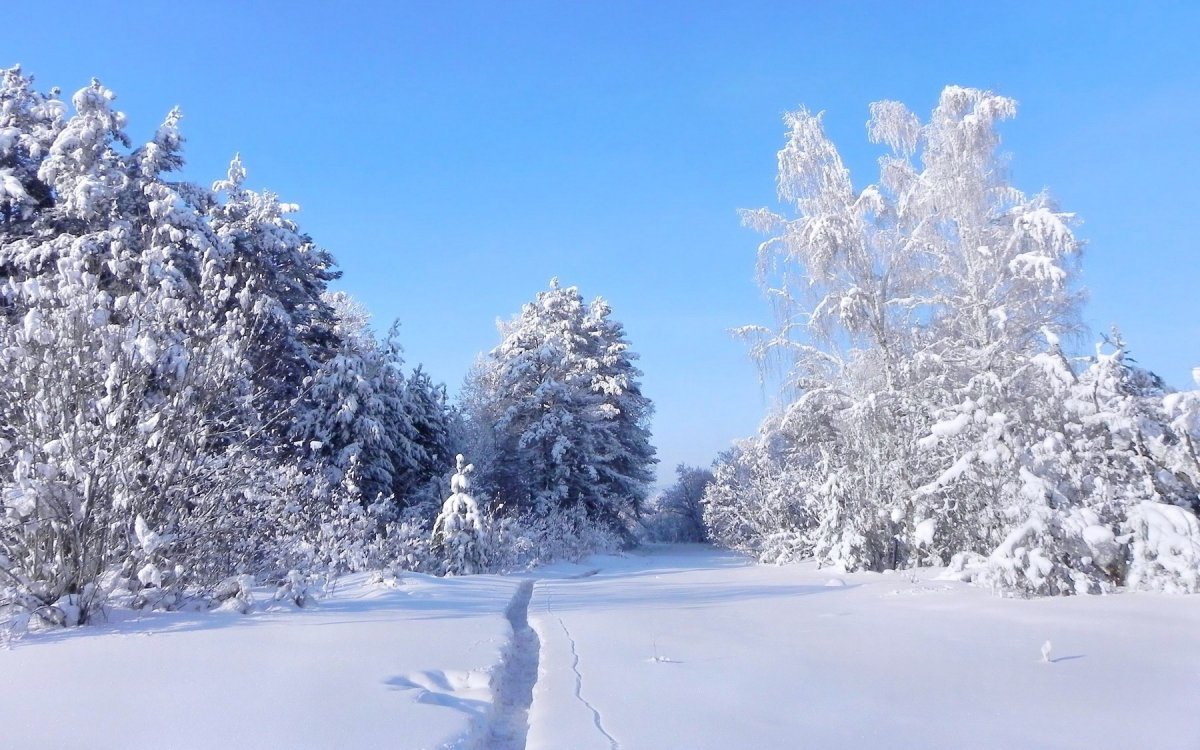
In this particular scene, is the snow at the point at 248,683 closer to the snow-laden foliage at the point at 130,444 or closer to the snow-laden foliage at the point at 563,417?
the snow-laden foliage at the point at 130,444

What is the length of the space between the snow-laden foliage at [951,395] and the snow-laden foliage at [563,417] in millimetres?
8437

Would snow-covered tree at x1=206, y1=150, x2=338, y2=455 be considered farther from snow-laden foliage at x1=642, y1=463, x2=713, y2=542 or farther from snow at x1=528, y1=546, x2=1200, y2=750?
snow-laden foliage at x1=642, y1=463, x2=713, y2=542

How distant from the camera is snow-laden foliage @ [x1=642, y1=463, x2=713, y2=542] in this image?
4374 centimetres

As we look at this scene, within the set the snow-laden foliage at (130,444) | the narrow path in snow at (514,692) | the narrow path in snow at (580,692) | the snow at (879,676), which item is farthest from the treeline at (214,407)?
the snow at (879,676)

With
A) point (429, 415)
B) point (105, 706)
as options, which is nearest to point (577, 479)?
point (429, 415)

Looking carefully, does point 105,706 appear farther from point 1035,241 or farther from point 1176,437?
point 1035,241

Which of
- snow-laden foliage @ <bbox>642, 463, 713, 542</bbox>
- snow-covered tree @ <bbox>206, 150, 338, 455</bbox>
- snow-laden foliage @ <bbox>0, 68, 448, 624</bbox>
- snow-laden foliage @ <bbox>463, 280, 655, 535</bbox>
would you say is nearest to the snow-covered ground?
snow-laden foliage @ <bbox>0, 68, 448, 624</bbox>

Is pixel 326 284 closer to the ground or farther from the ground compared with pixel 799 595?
farther from the ground

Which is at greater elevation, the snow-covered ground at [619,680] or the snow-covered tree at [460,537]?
the snow-covered tree at [460,537]

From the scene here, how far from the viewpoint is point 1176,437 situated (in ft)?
29.6

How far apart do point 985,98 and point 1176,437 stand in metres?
9.85

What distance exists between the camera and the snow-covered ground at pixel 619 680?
3.62 metres

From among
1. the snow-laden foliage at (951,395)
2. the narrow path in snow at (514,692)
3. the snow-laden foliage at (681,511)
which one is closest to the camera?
the narrow path in snow at (514,692)

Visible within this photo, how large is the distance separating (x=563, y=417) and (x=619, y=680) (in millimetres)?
23256
